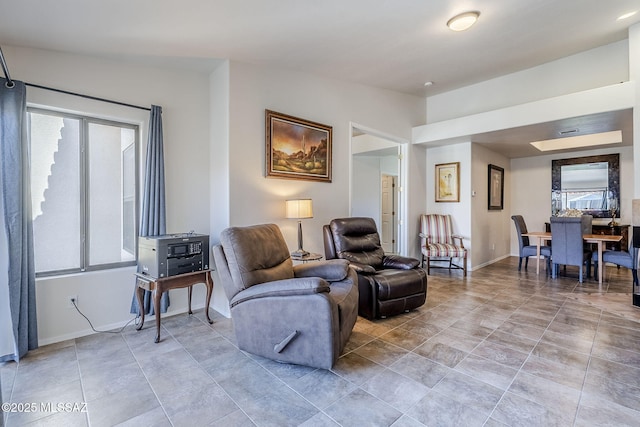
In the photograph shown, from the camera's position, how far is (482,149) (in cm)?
579

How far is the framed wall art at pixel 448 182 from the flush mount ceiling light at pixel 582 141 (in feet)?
5.34

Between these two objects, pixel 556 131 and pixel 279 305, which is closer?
pixel 279 305

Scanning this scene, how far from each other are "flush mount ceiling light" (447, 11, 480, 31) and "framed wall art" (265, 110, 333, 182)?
5.91 ft

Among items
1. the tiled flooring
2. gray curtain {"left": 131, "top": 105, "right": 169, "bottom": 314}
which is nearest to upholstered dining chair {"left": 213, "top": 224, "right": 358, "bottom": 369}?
the tiled flooring

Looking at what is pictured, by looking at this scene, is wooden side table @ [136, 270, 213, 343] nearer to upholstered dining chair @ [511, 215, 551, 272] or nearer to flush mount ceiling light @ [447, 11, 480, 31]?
flush mount ceiling light @ [447, 11, 480, 31]

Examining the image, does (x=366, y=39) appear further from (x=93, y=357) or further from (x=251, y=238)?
(x=93, y=357)

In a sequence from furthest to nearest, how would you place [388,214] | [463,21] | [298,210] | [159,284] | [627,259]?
[388,214]
[627,259]
[298,210]
[463,21]
[159,284]

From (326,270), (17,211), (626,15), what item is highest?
(626,15)

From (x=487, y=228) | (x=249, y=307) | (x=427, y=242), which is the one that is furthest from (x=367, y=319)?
(x=487, y=228)

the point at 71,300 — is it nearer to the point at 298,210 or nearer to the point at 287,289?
the point at 287,289

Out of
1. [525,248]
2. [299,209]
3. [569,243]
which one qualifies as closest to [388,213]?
[525,248]

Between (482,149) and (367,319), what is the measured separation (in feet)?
14.5

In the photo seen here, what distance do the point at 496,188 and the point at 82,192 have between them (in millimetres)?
7030

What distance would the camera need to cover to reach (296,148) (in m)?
3.80
